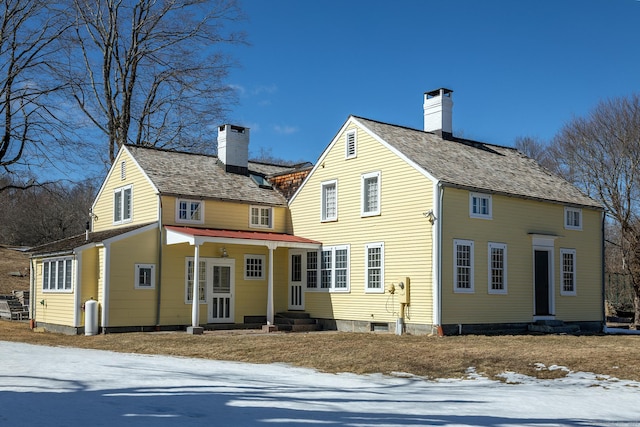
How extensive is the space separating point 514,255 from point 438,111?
625cm

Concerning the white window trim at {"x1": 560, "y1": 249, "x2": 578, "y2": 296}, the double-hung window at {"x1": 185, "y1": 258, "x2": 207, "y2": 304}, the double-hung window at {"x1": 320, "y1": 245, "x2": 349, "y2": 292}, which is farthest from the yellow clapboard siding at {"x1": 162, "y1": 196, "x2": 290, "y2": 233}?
the white window trim at {"x1": 560, "y1": 249, "x2": 578, "y2": 296}

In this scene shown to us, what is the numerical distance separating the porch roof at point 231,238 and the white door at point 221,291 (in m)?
1.19

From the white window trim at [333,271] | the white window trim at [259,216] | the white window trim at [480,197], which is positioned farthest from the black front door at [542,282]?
the white window trim at [259,216]

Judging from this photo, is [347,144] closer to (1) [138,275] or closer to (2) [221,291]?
(2) [221,291]

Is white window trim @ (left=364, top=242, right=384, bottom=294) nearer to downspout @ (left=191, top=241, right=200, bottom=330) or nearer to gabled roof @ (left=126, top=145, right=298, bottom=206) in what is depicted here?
gabled roof @ (left=126, top=145, right=298, bottom=206)

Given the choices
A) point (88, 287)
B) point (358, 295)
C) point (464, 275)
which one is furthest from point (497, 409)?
point (88, 287)

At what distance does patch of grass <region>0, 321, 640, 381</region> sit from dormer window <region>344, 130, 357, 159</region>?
6247 mm

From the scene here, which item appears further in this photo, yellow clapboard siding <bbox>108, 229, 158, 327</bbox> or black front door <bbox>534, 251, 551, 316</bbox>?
black front door <bbox>534, 251, 551, 316</bbox>

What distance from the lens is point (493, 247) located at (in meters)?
22.5

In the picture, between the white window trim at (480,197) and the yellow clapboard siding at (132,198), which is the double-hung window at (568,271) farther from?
the yellow clapboard siding at (132,198)

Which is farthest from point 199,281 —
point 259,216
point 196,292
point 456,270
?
point 456,270

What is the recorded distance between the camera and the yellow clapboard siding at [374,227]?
21562 millimetres

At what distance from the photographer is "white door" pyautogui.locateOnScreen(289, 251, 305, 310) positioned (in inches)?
1013

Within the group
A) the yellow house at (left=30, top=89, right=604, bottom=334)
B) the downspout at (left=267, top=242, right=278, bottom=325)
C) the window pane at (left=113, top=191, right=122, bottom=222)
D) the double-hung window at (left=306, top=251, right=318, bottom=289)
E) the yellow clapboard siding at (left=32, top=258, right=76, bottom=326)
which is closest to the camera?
the yellow house at (left=30, top=89, right=604, bottom=334)
